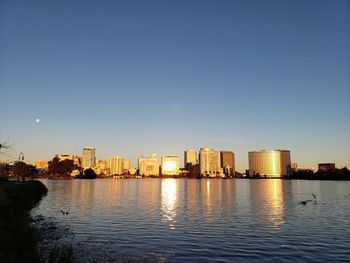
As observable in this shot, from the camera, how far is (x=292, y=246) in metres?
36.0

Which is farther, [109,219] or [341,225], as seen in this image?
[109,219]

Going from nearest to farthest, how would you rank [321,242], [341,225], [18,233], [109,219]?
1. [18,233]
2. [321,242]
3. [341,225]
4. [109,219]

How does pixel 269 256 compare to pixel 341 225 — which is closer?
pixel 269 256

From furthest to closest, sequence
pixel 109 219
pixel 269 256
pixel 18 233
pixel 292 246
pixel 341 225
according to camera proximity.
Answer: pixel 109 219
pixel 341 225
pixel 292 246
pixel 269 256
pixel 18 233

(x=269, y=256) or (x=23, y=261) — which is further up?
(x=23, y=261)

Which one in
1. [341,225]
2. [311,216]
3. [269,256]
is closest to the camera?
[269,256]

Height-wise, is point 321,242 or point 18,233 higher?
point 18,233

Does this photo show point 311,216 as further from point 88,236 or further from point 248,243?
point 88,236

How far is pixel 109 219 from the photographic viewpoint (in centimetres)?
5509

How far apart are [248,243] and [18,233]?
23413 millimetres

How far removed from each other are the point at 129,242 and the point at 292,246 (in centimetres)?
1763

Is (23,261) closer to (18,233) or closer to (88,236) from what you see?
(18,233)

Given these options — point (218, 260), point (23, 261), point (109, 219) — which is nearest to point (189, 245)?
point (218, 260)

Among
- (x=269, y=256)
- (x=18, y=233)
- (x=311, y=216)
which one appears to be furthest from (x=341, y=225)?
(x=18, y=233)
